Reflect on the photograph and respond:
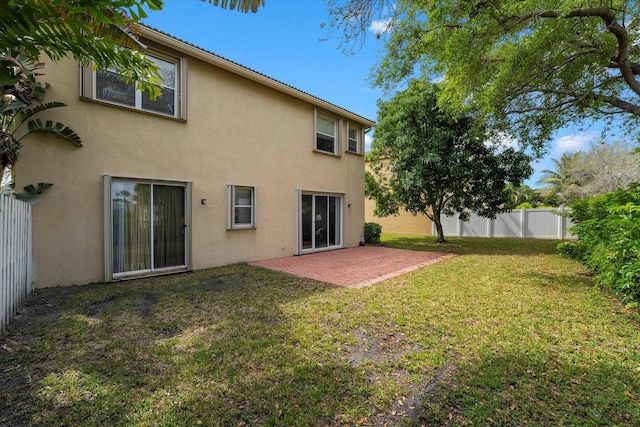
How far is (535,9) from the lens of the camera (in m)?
6.64

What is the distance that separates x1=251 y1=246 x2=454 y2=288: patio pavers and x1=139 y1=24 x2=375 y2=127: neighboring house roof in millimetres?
6104

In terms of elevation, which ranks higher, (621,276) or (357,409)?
(621,276)

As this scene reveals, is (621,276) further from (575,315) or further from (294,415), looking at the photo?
(294,415)

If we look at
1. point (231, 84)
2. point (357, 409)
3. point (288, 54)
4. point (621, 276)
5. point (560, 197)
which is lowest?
point (357, 409)

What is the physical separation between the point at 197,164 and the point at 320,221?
5660 millimetres

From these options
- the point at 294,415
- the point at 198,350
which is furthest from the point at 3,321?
the point at 294,415

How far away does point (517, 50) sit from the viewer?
7.59m

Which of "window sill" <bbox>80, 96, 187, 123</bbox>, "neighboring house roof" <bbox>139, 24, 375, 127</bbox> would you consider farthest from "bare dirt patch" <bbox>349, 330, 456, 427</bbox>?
"neighboring house roof" <bbox>139, 24, 375, 127</bbox>

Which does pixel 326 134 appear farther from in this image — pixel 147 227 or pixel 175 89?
pixel 147 227

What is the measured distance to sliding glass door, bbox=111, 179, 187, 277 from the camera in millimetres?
7238

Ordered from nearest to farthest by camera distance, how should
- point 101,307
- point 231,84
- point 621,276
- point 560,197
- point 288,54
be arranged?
point 621,276
point 101,307
point 231,84
point 288,54
point 560,197

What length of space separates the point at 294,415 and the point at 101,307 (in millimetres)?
4620

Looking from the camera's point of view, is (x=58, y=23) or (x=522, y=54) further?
(x=522, y=54)

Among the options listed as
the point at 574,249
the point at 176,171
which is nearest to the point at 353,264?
the point at 176,171
